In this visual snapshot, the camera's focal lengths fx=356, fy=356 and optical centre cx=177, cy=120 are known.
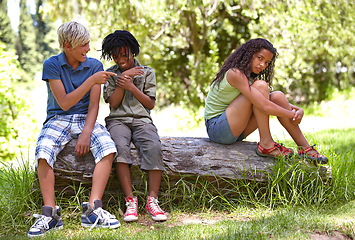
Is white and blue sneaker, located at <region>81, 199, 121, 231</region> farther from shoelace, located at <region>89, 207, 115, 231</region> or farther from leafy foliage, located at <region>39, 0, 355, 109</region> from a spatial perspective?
leafy foliage, located at <region>39, 0, 355, 109</region>

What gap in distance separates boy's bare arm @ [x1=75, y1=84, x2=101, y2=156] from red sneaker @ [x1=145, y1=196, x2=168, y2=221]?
2.06 feet

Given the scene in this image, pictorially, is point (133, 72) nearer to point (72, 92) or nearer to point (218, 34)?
point (72, 92)

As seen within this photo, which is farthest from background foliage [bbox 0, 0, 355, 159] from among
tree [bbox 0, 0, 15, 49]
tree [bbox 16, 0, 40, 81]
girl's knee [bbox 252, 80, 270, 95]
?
tree [bbox 16, 0, 40, 81]

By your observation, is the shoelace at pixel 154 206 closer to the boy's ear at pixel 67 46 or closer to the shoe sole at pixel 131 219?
the shoe sole at pixel 131 219

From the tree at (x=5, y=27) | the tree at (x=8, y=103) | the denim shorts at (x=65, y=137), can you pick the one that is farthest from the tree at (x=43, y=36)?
the denim shorts at (x=65, y=137)

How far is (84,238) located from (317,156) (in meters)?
2.02

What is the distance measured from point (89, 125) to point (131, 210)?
73 cm

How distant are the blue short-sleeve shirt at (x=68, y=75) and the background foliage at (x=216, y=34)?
164 inches

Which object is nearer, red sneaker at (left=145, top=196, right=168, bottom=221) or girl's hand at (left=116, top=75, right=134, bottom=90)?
red sneaker at (left=145, top=196, right=168, bottom=221)

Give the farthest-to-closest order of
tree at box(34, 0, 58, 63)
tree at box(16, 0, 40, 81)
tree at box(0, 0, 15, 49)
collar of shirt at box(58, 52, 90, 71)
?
tree at box(34, 0, 58, 63) < tree at box(16, 0, 40, 81) < tree at box(0, 0, 15, 49) < collar of shirt at box(58, 52, 90, 71)

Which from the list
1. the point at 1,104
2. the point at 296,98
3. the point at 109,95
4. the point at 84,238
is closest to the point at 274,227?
the point at 84,238

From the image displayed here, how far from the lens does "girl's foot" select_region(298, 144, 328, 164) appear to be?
119 inches

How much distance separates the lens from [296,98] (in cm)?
1101

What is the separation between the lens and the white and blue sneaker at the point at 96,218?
253 cm
